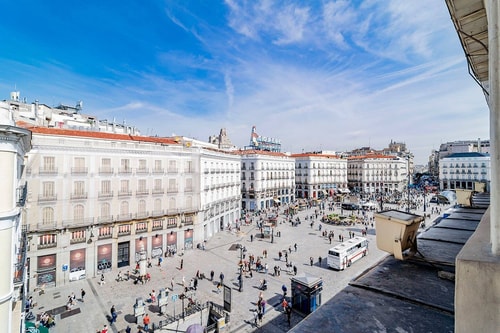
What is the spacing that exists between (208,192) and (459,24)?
37469 mm

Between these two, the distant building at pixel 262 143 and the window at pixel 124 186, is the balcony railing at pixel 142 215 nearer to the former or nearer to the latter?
the window at pixel 124 186

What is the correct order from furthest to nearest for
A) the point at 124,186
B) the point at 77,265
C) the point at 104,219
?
the point at 124,186 < the point at 104,219 < the point at 77,265

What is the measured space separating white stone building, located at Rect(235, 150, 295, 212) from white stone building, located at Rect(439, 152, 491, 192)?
6175cm

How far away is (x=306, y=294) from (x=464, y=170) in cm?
9876

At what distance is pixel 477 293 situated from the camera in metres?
1.82

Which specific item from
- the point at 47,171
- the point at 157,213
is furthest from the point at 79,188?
the point at 157,213

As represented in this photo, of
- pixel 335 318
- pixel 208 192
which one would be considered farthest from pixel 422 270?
pixel 208 192

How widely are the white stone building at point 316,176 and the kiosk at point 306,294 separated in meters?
62.0

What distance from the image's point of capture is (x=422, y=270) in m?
4.25

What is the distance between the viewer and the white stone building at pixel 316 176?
79.8 metres

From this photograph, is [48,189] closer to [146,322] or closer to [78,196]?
[78,196]

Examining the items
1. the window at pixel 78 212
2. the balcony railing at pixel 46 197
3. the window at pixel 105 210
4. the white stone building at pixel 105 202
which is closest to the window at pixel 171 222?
the white stone building at pixel 105 202

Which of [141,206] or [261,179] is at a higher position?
[261,179]

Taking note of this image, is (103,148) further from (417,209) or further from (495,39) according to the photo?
(417,209)
